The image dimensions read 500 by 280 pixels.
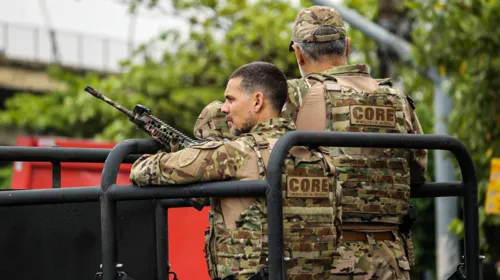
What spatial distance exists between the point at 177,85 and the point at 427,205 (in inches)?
294

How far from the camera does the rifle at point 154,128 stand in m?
3.79

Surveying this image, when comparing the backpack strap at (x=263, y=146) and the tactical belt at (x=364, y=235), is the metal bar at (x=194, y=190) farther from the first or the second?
the tactical belt at (x=364, y=235)

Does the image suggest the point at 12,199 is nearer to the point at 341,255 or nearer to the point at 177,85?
the point at 341,255

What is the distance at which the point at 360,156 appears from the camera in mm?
4062

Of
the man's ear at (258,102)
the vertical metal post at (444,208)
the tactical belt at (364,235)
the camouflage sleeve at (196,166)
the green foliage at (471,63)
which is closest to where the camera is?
the camouflage sleeve at (196,166)

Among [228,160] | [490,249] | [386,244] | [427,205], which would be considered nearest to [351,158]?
[386,244]

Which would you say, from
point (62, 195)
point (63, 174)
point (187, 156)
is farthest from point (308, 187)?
point (63, 174)

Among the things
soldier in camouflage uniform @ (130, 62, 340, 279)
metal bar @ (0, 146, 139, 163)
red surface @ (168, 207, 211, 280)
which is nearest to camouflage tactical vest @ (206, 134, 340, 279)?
soldier in camouflage uniform @ (130, 62, 340, 279)

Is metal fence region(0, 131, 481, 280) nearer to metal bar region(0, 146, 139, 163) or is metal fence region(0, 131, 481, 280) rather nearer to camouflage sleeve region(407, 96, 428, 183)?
metal bar region(0, 146, 139, 163)

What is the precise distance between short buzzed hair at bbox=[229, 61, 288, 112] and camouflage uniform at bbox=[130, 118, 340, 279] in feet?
0.57

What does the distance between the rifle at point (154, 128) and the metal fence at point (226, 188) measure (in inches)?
1.7

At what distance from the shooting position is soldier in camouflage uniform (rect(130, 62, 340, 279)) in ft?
11.4

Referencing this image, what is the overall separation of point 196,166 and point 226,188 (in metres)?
0.13

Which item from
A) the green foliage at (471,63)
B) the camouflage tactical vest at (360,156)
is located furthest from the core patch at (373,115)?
the green foliage at (471,63)
